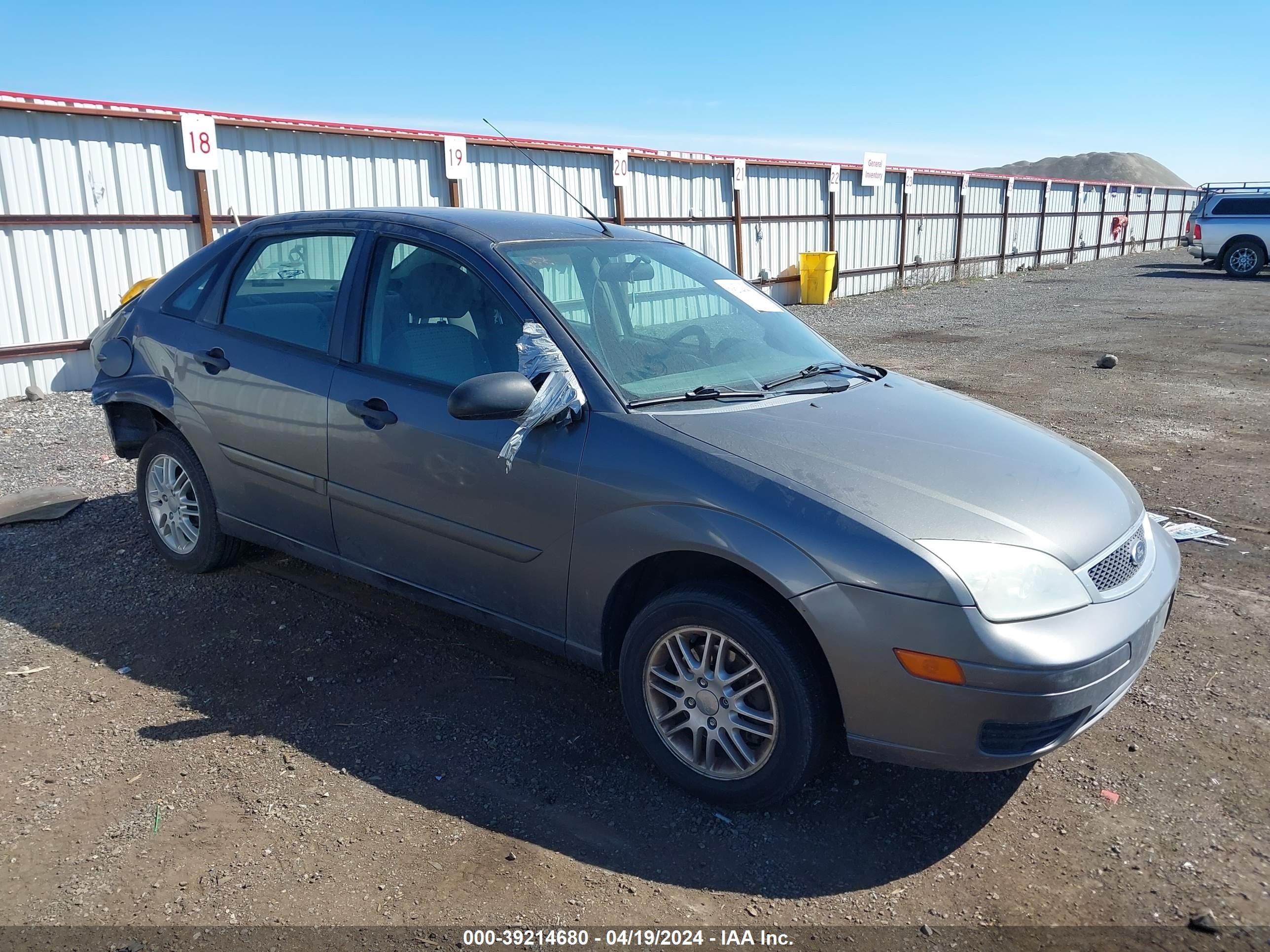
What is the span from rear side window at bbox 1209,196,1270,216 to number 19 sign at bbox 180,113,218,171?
87.0 ft

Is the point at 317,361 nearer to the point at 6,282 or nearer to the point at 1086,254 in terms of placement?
the point at 6,282

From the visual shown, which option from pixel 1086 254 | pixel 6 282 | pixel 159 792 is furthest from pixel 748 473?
pixel 1086 254

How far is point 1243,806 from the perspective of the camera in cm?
323

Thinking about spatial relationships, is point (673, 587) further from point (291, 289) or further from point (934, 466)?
point (291, 289)

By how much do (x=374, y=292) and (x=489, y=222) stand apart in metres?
0.55

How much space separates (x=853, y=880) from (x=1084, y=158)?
4684 inches

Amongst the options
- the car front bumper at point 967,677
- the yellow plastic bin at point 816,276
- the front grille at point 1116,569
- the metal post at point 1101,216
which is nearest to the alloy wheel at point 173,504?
the car front bumper at point 967,677

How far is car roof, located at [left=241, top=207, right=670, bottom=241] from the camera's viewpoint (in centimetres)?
400

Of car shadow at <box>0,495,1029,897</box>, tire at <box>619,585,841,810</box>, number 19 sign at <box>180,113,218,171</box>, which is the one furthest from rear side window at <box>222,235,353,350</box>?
number 19 sign at <box>180,113,218,171</box>

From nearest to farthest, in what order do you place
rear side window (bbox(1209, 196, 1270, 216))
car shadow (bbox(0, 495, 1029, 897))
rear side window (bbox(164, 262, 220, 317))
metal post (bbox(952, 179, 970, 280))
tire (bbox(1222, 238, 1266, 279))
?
car shadow (bbox(0, 495, 1029, 897)), rear side window (bbox(164, 262, 220, 317)), rear side window (bbox(1209, 196, 1270, 216)), tire (bbox(1222, 238, 1266, 279)), metal post (bbox(952, 179, 970, 280))

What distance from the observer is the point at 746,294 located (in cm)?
444

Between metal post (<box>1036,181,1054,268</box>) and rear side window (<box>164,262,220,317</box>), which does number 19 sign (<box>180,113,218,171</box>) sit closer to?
rear side window (<box>164,262,220,317</box>)

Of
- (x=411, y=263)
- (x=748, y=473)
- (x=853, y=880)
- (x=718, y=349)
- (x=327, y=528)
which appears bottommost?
(x=853, y=880)

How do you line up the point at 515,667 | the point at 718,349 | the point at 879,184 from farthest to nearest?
the point at 879,184 < the point at 515,667 < the point at 718,349
